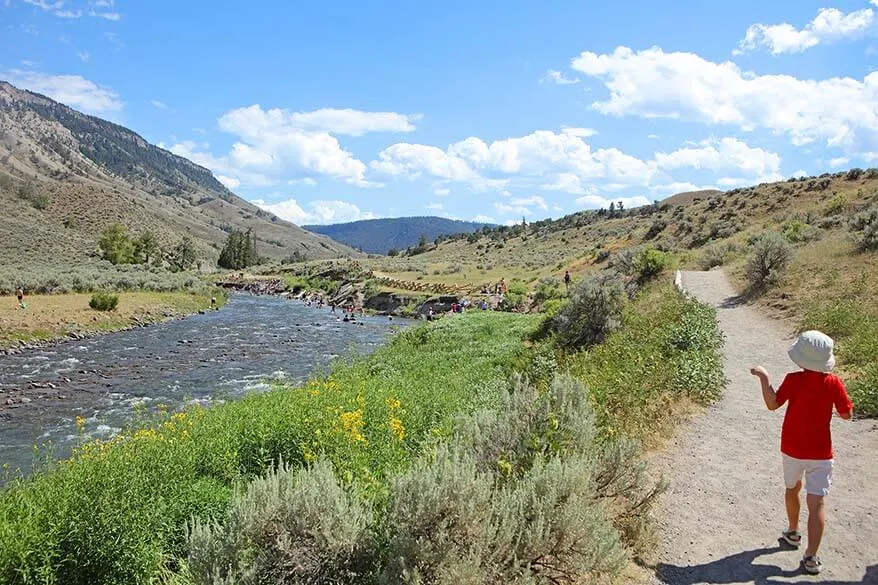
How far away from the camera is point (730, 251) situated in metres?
31.8

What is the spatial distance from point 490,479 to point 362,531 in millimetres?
1069

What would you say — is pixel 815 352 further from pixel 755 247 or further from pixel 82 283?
pixel 82 283

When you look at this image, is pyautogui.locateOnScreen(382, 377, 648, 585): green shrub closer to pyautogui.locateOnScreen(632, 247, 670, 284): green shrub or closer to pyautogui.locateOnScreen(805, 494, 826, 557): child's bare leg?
pyautogui.locateOnScreen(805, 494, 826, 557): child's bare leg

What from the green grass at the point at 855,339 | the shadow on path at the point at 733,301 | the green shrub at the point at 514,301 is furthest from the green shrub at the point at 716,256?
the green grass at the point at 855,339

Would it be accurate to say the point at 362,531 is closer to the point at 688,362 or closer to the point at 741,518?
the point at 741,518

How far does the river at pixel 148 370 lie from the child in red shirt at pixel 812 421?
9.08 metres

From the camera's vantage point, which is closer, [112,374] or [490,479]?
[490,479]

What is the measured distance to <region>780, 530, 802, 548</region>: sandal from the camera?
5.04m

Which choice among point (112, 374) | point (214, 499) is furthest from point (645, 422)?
point (112, 374)

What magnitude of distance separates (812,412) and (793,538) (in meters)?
1.23

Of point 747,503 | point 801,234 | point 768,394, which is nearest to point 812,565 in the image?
point 768,394

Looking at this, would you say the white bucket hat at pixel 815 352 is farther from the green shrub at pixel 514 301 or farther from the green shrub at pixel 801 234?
the green shrub at pixel 514 301

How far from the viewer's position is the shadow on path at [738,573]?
455 cm

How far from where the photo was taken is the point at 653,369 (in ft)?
35.1
